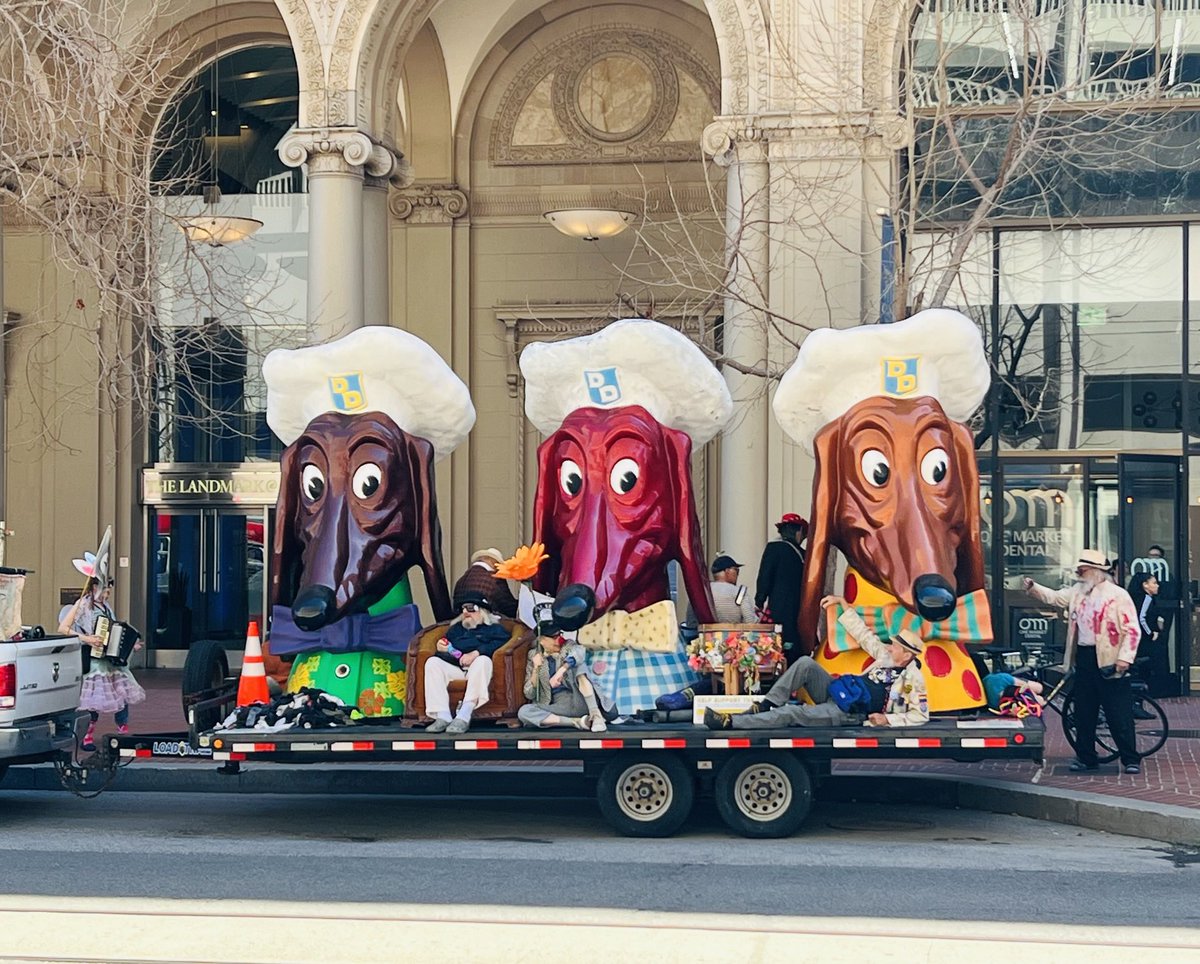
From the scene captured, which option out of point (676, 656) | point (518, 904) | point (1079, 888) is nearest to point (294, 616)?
point (676, 656)

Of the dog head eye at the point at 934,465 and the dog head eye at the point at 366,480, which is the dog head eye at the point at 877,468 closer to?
the dog head eye at the point at 934,465

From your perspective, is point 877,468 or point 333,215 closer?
point 877,468

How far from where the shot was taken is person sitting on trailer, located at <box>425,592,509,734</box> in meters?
10.5

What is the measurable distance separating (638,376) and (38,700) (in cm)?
458

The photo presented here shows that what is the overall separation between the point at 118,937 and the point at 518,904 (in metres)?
1.89

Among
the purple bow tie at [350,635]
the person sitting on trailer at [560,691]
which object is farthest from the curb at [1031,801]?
the purple bow tie at [350,635]

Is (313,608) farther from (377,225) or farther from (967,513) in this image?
(377,225)

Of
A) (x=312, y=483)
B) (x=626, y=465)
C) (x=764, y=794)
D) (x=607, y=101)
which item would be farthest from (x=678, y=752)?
(x=607, y=101)

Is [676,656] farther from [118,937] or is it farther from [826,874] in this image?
[118,937]

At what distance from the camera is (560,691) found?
10523 millimetres

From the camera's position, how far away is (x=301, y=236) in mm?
22359

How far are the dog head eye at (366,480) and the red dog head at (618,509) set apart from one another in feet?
3.62

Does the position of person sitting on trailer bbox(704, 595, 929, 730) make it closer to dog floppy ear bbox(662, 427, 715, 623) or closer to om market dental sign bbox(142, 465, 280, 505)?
dog floppy ear bbox(662, 427, 715, 623)

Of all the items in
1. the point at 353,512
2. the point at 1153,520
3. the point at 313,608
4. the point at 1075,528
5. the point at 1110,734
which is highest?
the point at 353,512
